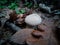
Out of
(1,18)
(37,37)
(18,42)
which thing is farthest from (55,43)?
(1,18)

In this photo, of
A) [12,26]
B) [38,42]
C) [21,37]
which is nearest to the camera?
[38,42]

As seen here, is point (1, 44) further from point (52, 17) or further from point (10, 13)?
point (52, 17)

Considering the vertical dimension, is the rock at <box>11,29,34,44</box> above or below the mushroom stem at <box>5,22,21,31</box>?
above

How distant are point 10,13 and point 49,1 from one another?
90cm

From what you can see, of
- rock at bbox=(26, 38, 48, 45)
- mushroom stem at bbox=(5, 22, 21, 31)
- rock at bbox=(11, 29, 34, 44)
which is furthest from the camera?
mushroom stem at bbox=(5, 22, 21, 31)

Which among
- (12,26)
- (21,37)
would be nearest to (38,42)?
(21,37)

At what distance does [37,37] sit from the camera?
231cm

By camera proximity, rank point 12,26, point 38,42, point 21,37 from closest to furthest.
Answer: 1. point 38,42
2. point 21,37
3. point 12,26

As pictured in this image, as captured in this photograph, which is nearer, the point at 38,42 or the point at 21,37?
the point at 38,42

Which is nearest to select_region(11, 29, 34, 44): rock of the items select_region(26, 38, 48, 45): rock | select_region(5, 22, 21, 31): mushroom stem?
select_region(26, 38, 48, 45): rock

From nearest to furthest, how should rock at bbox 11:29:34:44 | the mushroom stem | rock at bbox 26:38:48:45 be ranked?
rock at bbox 26:38:48:45, rock at bbox 11:29:34:44, the mushroom stem

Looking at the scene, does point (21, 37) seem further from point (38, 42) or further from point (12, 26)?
point (12, 26)

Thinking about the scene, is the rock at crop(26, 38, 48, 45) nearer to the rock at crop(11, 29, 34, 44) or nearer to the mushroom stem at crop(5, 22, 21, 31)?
the rock at crop(11, 29, 34, 44)

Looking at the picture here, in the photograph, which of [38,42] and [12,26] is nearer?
[38,42]
